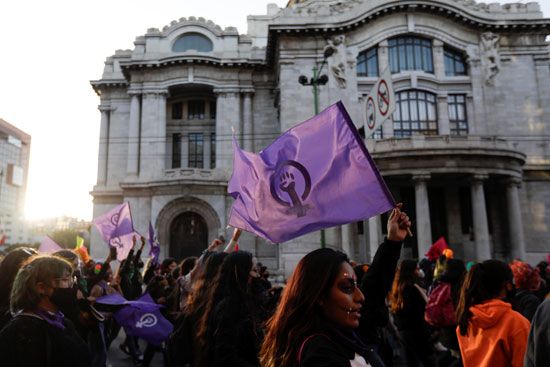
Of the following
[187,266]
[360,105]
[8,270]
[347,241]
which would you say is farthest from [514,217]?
[8,270]

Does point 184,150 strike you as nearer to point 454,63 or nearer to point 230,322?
point 454,63

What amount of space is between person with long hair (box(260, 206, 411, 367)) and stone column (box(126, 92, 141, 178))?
98.4ft

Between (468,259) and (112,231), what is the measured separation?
21.9m

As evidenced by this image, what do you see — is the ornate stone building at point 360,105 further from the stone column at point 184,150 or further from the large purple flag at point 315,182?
the large purple flag at point 315,182

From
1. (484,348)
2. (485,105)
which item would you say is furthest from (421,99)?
(484,348)

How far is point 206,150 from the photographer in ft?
108

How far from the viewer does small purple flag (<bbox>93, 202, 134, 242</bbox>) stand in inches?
497

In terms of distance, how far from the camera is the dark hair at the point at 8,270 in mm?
3980

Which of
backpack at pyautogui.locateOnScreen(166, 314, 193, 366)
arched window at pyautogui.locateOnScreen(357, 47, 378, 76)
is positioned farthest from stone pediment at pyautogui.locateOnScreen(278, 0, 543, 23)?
backpack at pyautogui.locateOnScreen(166, 314, 193, 366)

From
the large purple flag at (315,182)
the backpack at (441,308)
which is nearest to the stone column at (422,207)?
the backpack at (441,308)

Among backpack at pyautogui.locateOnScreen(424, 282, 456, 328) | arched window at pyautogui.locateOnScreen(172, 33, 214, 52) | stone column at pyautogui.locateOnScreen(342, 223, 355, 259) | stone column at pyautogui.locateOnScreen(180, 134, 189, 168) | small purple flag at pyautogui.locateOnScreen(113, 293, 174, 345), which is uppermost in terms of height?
arched window at pyautogui.locateOnScreen(172, 33, 214, 52)

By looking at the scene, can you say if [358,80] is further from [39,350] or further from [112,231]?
[39,350]

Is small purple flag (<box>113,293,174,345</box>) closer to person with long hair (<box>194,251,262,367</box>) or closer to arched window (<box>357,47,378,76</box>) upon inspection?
person with long hair (<box>194,251,262,367</box>)

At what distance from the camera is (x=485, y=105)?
29203 millimetres
